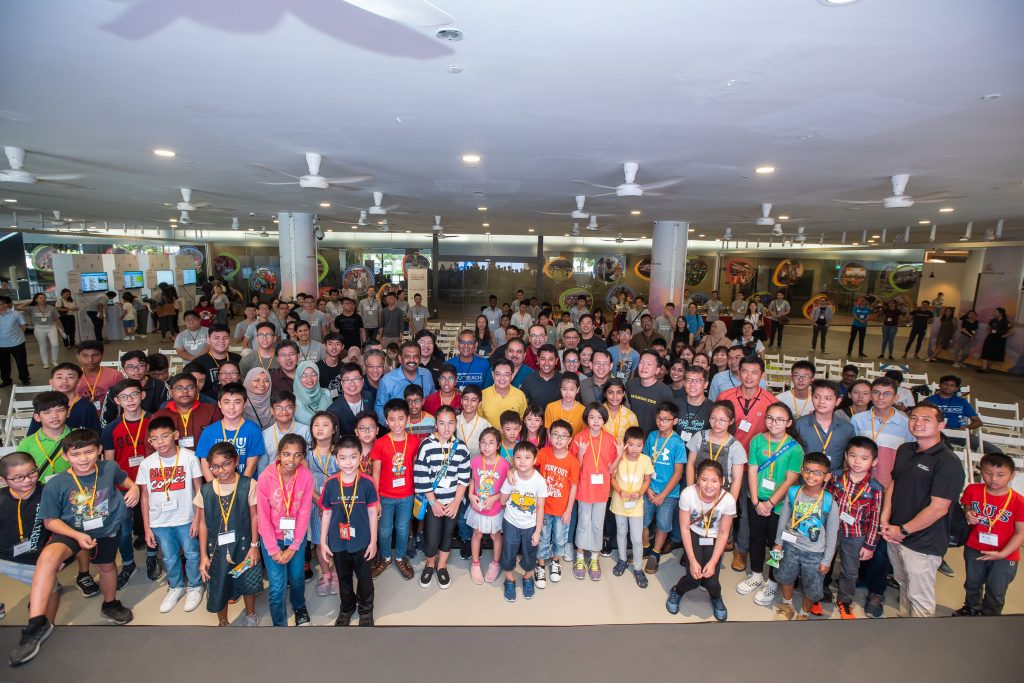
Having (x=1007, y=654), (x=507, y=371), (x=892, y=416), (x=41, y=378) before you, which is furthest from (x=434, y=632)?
(x=41, y=378)

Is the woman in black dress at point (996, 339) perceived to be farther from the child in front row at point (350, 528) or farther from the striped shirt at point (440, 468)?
the child in front row at point (350, 528)

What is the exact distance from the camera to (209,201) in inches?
392

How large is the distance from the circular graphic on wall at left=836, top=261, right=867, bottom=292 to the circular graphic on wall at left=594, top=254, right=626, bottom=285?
9.72m

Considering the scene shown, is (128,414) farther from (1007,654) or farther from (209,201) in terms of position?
(209,201)

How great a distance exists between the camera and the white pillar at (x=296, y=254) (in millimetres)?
11484

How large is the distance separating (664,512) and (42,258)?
24.1 metres

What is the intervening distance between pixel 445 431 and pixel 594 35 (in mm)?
2641

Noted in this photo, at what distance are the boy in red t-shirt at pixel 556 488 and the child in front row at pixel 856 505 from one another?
1809 mm

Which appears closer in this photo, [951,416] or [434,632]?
[434,632]

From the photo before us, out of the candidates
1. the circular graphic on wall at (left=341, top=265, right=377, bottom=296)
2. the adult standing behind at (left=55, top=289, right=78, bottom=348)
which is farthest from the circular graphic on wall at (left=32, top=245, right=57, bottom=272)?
the circular graphic on wall at (left=341, top=265, right=377, bottom=296)

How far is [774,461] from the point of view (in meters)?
3.65

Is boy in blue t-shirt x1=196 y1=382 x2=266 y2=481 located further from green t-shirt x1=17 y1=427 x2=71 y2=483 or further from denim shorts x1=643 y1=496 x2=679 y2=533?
denim shorts x1=643 y1=496 x2=679 y2=533

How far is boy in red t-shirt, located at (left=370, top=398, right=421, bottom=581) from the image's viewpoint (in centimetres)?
366

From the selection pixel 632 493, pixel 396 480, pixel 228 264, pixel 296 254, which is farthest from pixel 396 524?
pixel 228 264
